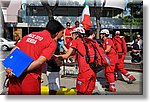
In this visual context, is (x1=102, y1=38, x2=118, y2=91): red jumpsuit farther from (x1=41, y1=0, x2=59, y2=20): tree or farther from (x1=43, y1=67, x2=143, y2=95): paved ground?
(x1=41, y1=0, x2=59, y2=20): tree

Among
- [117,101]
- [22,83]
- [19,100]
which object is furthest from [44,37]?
[117,101]

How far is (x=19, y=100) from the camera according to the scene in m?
3.54

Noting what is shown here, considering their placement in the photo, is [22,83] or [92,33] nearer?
[22,83]

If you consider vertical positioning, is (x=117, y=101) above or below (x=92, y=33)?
below

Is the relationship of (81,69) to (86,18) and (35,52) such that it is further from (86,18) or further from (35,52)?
(35,52)

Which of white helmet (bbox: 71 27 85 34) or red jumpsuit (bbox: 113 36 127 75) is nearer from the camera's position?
white helmet (bbox: 71 27 85 34)

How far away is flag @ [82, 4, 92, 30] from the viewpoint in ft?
11.6

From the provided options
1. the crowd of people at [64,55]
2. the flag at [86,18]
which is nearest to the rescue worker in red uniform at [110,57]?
the crowd of people at [64,55]

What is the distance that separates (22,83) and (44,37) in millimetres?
535

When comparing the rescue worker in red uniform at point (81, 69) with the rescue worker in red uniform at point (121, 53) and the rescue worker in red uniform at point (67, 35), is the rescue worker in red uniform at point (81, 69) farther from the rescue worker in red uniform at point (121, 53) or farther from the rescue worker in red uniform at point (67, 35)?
the rescue worker in red uniform at point (121, 53)

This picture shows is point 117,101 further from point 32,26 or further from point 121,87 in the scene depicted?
point 32,26

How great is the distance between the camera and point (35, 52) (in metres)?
2.96

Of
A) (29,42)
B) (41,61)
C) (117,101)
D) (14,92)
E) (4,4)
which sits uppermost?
(4,4)

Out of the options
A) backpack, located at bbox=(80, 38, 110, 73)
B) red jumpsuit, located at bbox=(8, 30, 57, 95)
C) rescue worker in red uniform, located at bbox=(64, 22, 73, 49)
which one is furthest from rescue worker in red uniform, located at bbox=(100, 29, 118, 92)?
red jumpsuit, located at bbox=(8, 30, 57, 95)
